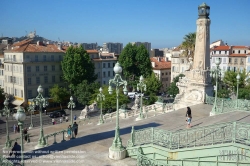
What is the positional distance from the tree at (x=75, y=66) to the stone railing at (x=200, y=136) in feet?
116

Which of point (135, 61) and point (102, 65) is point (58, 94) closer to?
point (102, 65)

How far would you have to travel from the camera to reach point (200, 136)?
1112cm

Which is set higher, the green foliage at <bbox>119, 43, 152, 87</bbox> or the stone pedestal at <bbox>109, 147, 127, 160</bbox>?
the green foliage at <bbox>119, 43, 152, 87</bbox>

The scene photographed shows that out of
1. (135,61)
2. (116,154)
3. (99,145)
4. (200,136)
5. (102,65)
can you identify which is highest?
(135,61)

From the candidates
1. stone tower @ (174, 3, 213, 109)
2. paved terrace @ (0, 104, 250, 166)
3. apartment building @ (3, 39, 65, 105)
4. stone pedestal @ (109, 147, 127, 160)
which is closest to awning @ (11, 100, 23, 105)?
apartment building @ (3, 39, 65, 105)

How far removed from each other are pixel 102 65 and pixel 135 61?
8708 millimetres

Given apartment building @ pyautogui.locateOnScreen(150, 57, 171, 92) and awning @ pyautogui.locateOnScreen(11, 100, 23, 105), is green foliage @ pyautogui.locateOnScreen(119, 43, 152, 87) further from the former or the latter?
awning @ pyautogui.locateOnScreen(11, 100, 23, 105)

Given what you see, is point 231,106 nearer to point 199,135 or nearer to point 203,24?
point 203,24

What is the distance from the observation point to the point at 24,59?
148 ft

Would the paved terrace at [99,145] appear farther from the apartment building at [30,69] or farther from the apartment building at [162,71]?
the apartment building at [162,71]

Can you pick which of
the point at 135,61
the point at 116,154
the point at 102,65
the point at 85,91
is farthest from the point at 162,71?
the point at 116,154

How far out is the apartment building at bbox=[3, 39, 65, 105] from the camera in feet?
150

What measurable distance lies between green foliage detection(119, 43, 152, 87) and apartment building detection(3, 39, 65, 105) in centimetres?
1246

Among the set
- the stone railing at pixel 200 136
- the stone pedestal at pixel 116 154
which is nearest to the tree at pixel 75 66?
the stone pedestal at pixel 116 154
